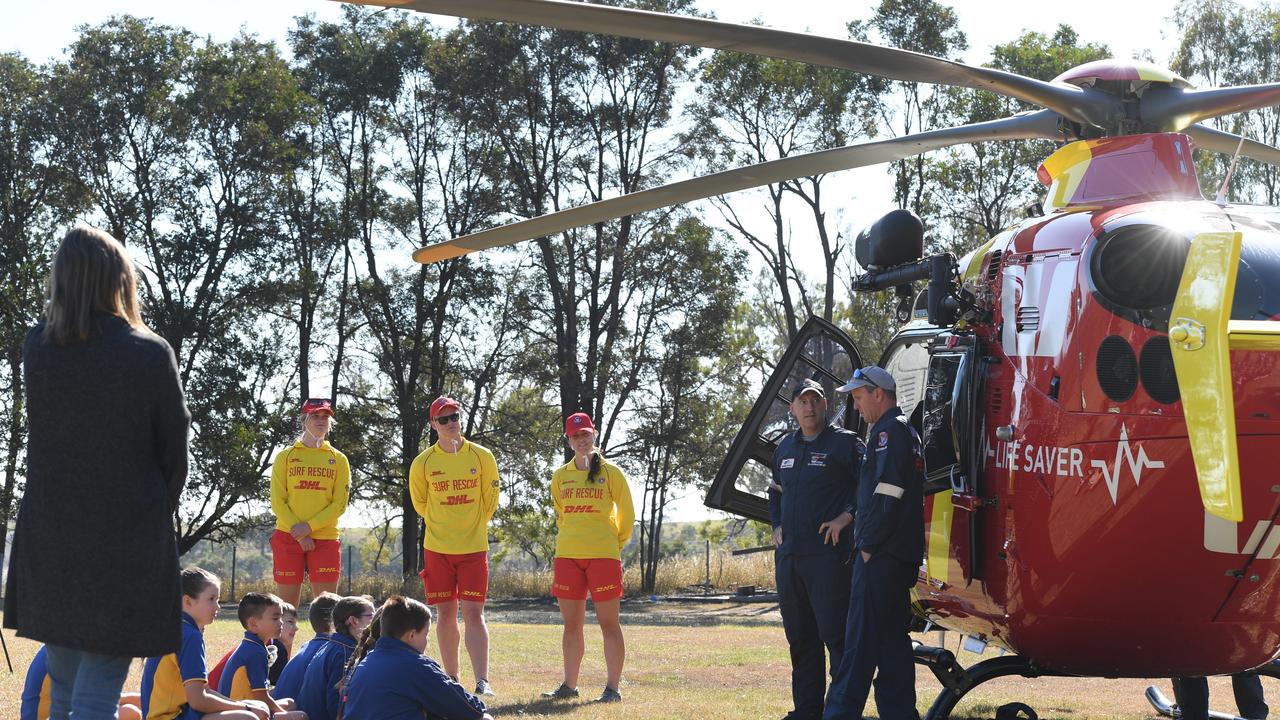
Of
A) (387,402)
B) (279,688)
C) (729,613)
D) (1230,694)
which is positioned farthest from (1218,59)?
(279,688)

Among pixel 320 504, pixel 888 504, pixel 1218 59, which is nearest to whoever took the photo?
pixel 888 504

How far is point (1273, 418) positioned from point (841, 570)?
2.81 metres

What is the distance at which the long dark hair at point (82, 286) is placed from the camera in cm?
387

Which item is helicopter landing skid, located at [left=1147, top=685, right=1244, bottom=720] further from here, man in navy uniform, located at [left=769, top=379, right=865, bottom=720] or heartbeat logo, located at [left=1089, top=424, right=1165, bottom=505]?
heartbeat logo, located at [left=1089, top=424, right=1165, bottom=505]

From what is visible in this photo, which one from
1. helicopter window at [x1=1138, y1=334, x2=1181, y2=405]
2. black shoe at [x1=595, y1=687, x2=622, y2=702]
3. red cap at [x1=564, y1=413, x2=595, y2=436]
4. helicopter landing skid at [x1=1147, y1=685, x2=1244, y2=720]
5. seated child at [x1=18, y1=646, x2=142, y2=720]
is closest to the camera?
helicopter window at [x1=1138, y1=334, x2=1181, y2=405]

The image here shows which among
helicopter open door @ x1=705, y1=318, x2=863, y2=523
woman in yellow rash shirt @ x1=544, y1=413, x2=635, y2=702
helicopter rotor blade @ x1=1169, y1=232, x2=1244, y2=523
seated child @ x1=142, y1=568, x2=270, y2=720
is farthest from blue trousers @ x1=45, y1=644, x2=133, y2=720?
woman in yellow rash shirt @ x1=544, y1=413, x2=635, y2=702

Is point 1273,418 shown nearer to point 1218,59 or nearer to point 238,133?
point 238,133

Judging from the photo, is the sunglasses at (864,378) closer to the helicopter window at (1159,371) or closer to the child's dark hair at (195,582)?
the helicopter window at (1159,371)

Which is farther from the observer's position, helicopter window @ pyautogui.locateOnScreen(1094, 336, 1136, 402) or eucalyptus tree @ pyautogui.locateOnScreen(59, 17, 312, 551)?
eucalyptus tree @ pyautogui.locateOnScreen(59, 17, 312, 551)

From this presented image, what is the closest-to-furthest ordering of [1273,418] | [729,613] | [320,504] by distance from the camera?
[1273,418], [320,504], [729,613]

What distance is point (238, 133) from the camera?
108 feet

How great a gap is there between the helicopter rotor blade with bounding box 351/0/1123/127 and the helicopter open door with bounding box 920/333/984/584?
1367mm

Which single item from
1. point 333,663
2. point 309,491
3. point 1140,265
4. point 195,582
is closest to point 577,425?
point 309,491

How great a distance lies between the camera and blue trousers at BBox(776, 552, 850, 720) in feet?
24.2
